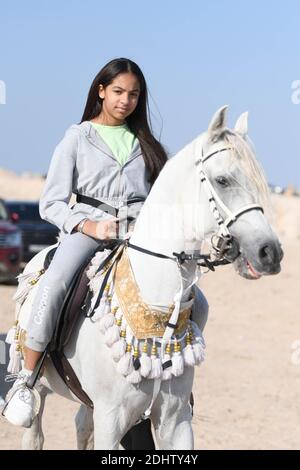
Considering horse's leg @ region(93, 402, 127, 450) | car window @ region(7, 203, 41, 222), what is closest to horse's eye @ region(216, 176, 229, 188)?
horse's leg @ region(93, 402, 127, 450)

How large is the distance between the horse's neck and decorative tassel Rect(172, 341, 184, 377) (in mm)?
262

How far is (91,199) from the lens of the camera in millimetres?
5449

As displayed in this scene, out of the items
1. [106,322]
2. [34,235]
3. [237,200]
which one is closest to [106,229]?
[106,322]

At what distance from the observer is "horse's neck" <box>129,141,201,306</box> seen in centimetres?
486

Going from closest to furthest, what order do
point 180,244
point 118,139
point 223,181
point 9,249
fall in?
point 223,181
point 180,244
point 118,139
point 9,249

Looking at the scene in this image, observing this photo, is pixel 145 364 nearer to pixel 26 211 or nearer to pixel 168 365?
pixel 168 365

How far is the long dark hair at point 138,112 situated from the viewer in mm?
5492

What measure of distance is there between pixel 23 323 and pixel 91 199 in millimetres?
859

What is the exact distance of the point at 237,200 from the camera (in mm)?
4621

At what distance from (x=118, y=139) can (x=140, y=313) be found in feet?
3.56

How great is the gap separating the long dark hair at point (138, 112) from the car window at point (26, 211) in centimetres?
1776

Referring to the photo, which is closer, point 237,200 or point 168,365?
point 237,200

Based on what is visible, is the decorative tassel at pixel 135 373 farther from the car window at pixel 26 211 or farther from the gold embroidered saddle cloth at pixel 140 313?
the car window at pixel 26 211
